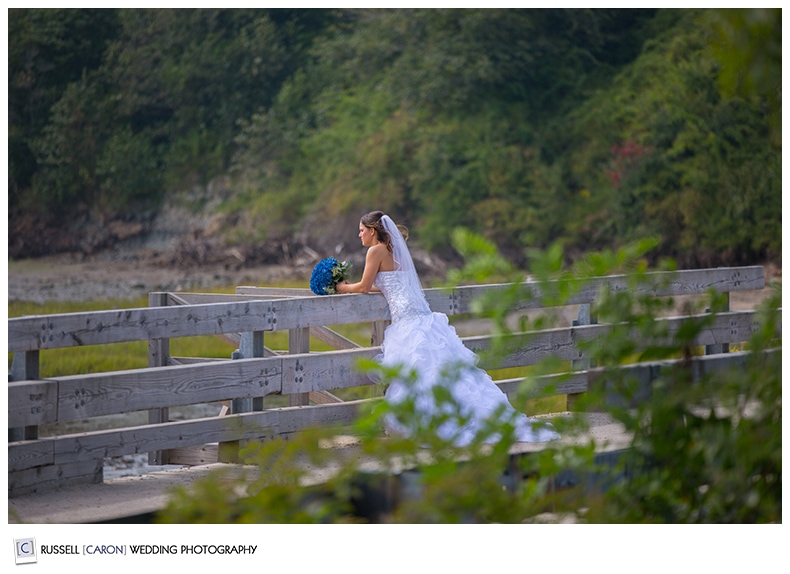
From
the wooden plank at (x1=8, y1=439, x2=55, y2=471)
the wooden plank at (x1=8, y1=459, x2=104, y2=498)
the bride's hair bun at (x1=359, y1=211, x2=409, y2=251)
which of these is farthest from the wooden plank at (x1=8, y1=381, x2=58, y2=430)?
the bride's hair bun at (x1=359, y1=211, x2=409, y2=251)

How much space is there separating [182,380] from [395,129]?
64.4 feet

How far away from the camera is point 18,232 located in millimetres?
25250

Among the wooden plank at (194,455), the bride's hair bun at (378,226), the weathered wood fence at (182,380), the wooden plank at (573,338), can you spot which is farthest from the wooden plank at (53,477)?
the wooden plank at (573,338)

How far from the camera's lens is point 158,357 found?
6.18m

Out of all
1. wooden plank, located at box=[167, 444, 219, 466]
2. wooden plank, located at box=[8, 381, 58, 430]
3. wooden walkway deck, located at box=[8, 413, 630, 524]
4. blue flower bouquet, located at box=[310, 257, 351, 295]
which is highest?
blue flower bouquet, located at box=[310, 257, 351, 295]

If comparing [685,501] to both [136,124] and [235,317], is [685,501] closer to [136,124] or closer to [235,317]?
[235,317]

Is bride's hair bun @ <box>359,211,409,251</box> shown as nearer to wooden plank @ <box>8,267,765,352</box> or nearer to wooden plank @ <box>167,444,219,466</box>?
wooden plank @ <box>8,267,765,352</box>

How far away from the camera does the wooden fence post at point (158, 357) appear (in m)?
6.17
